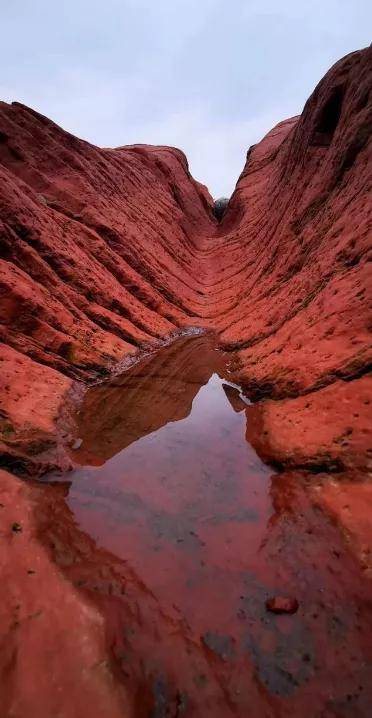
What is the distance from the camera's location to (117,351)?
10.1 m

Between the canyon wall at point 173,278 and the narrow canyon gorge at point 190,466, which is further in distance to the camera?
the canyon wall at point 173,278

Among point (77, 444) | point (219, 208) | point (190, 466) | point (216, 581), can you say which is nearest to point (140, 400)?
point (77, 444)

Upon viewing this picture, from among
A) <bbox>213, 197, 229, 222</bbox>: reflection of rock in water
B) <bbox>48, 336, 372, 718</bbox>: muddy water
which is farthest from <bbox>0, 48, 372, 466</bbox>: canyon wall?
<bbox>213, 197, 229, 222</bbox>: reflection of rock in water

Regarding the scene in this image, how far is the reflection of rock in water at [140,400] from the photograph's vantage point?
20.0ft

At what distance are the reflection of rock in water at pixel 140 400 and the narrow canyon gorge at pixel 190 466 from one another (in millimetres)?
50

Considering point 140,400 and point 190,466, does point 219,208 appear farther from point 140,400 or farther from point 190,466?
point 190,466

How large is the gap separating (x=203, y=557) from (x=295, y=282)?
793cm

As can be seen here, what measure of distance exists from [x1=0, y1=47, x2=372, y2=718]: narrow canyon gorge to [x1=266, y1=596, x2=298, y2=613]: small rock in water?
0.02 metres

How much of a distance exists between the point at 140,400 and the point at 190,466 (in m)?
2.81

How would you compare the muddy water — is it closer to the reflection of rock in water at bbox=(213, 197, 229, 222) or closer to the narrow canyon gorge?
the narrow canyon gorge

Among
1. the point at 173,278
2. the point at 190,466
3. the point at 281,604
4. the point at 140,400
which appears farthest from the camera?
the point at 173,278

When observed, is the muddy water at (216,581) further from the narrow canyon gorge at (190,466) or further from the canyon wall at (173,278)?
the canyon wall at (173,278)

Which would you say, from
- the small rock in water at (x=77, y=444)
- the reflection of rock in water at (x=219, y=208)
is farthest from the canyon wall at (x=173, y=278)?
the reflection of rock in water at (x=219, y=208)

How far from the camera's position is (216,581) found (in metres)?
3.40
